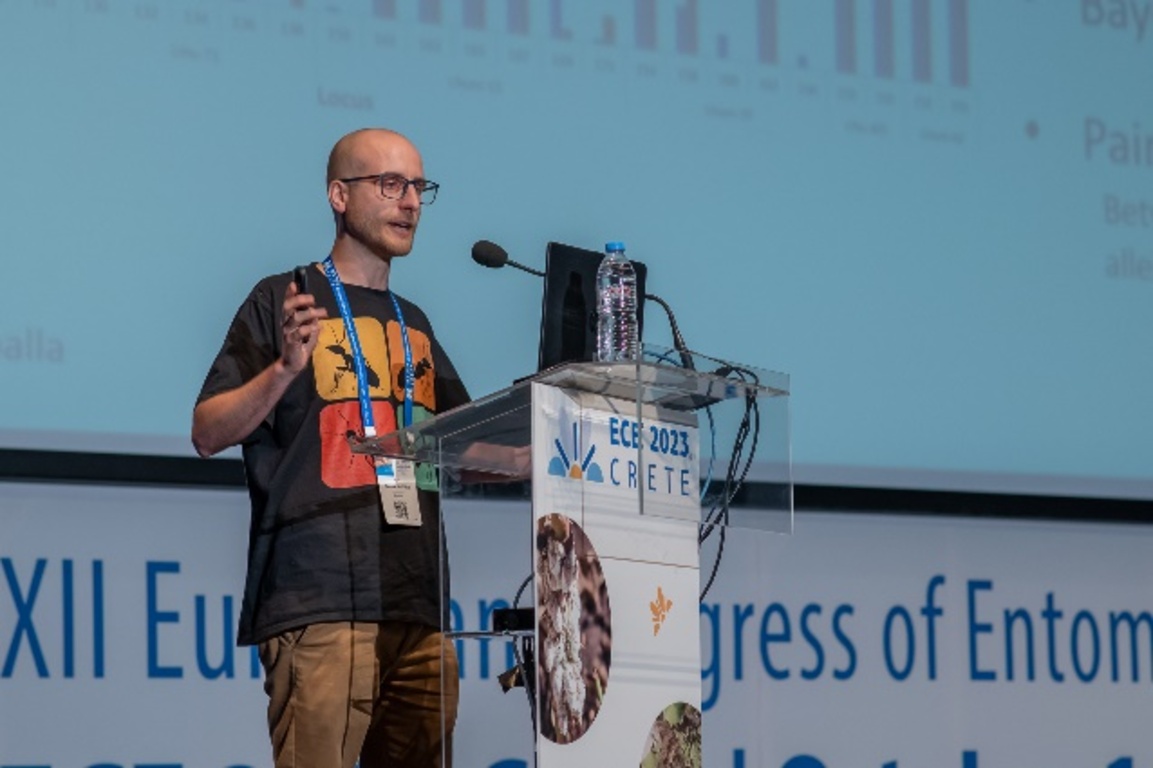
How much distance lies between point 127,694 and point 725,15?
2.07 m

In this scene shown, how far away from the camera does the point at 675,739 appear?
2.86 metres

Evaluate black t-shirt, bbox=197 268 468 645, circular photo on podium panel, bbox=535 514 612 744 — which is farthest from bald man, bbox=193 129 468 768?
circular photo on podium panel, bbox=535 514 612 744

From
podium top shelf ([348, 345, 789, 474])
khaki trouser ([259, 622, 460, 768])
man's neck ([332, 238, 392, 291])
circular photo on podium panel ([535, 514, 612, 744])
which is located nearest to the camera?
circular photo on podium panel ([535, 514, 612, 744])

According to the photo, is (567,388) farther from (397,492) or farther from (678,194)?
(678,194)

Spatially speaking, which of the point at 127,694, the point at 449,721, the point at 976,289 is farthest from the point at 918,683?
the point at 449,721

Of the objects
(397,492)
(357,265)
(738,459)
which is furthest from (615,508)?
(357,265)

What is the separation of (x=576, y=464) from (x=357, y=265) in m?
0.63

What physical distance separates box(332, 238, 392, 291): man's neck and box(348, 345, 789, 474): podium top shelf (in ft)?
1.01

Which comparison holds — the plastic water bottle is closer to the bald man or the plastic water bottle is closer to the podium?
the podium

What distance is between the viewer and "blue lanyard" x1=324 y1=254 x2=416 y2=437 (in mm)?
3049

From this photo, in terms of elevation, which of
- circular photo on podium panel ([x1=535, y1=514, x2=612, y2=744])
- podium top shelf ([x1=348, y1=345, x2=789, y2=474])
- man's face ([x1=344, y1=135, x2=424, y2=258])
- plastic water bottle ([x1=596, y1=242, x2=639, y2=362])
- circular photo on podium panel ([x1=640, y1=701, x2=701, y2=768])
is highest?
man's face ([x1=344, y1=135, x2=424, y2=258])

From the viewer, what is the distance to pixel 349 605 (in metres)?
2.96

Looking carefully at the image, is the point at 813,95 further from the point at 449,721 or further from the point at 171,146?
the point at 449,721

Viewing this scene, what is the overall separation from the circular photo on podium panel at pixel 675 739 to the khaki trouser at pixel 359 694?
0.97ft
